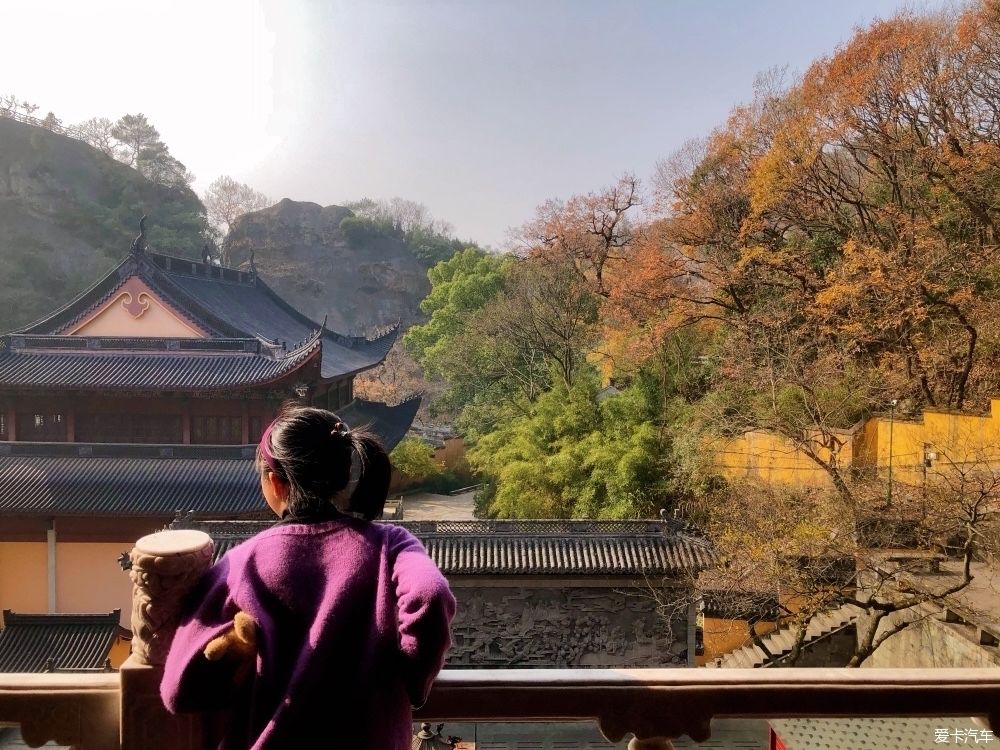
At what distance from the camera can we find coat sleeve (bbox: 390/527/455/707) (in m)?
0.96

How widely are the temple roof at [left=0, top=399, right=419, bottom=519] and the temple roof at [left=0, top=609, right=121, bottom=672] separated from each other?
1.85 meters

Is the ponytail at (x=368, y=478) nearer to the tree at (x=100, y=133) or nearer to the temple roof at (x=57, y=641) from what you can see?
the temple roof at (x=57, y=641)

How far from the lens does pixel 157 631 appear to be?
1124mm

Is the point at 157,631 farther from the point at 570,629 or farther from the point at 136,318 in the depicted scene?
the point at 136,318

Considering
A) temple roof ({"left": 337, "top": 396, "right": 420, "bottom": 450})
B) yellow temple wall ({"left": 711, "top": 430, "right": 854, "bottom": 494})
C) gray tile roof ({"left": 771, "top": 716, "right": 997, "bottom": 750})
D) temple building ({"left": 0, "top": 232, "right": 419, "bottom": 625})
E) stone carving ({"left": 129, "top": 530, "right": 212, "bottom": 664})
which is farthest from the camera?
temple roof ({"left": 337, "top": 396, "right": 420, "bottom": 450})

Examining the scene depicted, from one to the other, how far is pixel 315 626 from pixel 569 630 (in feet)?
28.4

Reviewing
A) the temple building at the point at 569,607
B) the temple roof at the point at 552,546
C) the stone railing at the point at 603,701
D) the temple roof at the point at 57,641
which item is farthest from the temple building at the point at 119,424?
the stone railing at the point at 603,701

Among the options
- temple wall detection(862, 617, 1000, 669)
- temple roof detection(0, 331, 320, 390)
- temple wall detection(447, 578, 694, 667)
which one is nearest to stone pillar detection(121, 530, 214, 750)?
temple wall detection(862, 617, 1000, 669)

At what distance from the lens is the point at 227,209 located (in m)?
44.4

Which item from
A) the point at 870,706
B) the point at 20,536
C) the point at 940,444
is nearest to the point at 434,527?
the point at 20,536

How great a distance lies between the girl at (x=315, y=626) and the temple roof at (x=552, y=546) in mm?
7937

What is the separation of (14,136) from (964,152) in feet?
119

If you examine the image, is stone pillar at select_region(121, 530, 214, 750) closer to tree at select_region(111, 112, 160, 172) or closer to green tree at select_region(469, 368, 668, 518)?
green tree at select_region(469, 368, 668, 518)

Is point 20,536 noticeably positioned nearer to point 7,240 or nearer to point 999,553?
point 999,553
